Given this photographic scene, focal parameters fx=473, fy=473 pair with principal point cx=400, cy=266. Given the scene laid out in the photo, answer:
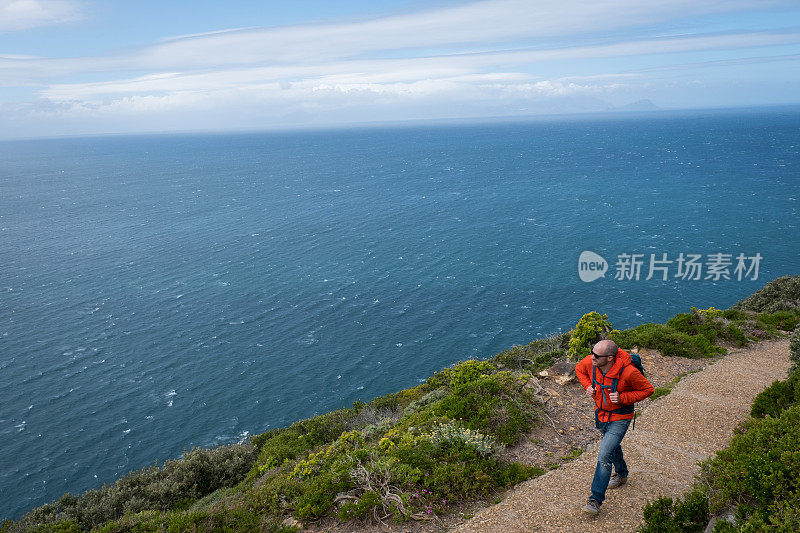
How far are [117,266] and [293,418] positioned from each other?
4190 cm

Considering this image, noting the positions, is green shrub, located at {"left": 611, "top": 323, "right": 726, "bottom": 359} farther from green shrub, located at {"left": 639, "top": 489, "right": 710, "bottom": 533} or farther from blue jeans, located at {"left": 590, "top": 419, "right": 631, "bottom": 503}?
green shrub, located at {"left": 639, "top": 489, "right": 710, "bottom": 533}

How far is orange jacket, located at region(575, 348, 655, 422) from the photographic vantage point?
7691 mm

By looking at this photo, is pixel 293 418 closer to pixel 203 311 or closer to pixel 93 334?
pixel 203 311

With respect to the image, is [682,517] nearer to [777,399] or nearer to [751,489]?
[751,489]

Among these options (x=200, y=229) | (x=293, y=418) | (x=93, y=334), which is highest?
(x=200, y=229)

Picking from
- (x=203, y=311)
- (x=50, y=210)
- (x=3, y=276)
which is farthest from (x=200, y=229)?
(x=50, y=210)

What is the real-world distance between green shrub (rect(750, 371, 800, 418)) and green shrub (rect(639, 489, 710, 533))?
16.4ft

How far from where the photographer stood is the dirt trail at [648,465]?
860cm

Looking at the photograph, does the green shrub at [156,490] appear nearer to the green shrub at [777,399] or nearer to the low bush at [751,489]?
the low bush at [751,489]

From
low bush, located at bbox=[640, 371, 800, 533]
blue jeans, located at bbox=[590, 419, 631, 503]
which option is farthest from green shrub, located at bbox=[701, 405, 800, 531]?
blue jeans, located at bbox=[590, 419, 631, 503]

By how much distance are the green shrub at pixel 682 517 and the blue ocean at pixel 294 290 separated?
30.6 m

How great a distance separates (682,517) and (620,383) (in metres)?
2.11

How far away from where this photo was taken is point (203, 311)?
50.0 meters

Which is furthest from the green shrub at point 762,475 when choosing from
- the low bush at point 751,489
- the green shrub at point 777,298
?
the green shrub at point 777,298
